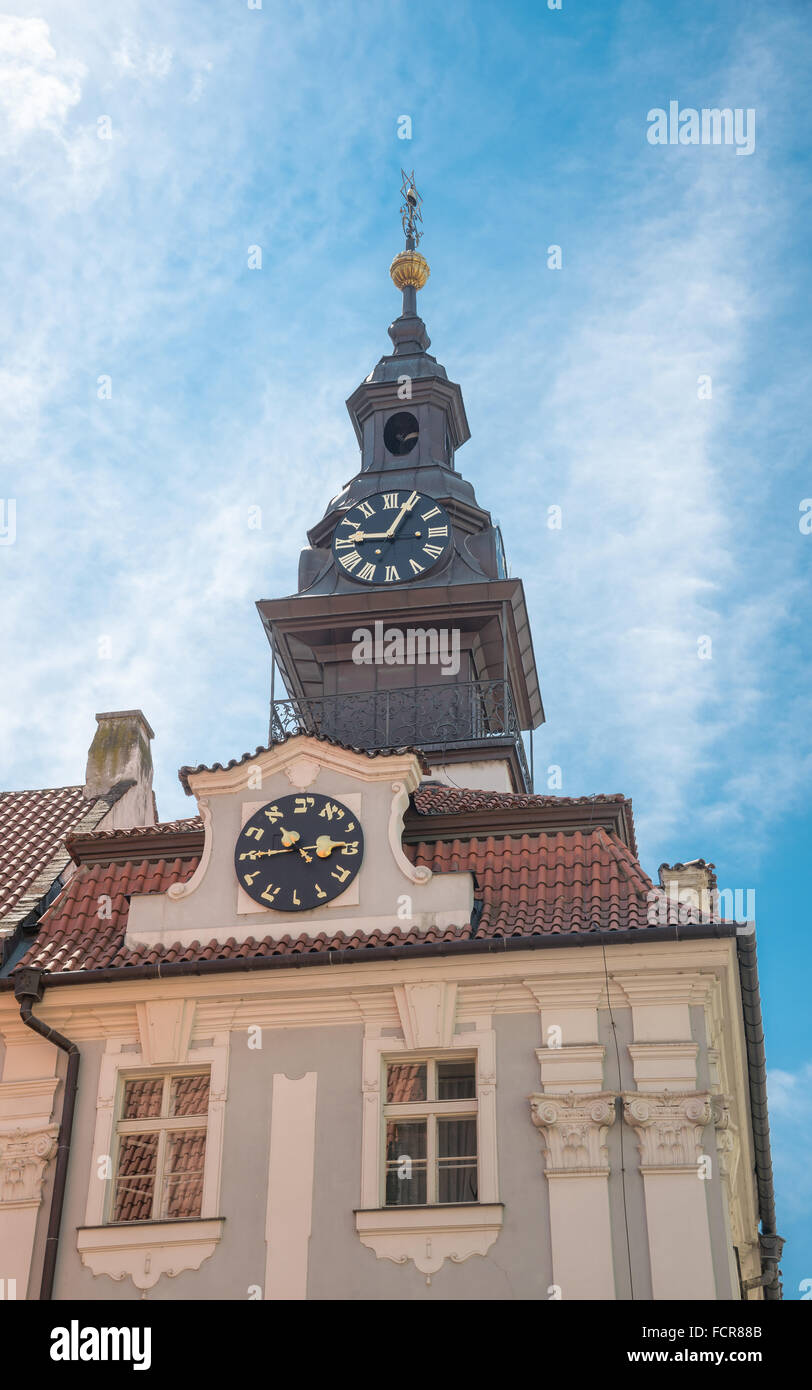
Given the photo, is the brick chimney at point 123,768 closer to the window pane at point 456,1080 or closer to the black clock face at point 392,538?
the black clock face at point 392,538

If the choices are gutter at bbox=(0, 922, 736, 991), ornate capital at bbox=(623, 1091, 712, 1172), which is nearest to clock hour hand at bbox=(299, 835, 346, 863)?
gutter at bbox=(0, 922, 736, 991)

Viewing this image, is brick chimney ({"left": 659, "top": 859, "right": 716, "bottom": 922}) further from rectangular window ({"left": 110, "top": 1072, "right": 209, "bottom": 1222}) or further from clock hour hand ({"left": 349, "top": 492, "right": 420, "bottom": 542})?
clock hour hand ({"left": 349, "top": 492, "right": 420, "bottom": 542})

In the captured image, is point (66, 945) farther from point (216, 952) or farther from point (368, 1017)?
point (368, 1017)

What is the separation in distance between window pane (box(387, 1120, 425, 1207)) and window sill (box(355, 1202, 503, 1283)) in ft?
0.97

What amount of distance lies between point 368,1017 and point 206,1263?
10.1 feet

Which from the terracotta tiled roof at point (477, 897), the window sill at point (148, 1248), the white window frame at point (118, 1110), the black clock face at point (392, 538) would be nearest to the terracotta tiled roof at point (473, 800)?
the terracotta tiled roof at point (477, 897)

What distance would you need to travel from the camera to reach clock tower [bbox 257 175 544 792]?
29.1 m

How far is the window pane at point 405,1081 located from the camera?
19.0 metres

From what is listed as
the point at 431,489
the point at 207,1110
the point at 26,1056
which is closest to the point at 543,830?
the point at 207,1110

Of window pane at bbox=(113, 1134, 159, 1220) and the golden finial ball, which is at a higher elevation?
the golden finial ball

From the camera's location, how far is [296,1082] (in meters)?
19.1

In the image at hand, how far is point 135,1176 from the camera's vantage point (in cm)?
1895

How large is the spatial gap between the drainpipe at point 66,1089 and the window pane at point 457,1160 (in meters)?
4.00
